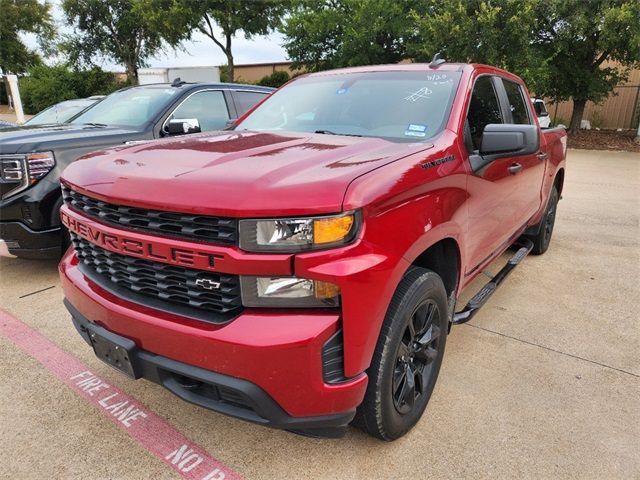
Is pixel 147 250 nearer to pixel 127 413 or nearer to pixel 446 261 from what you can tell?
pixel 127 413

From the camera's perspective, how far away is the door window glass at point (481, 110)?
281 cm

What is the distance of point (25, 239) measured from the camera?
3.84m

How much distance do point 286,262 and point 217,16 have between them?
26.3 meters

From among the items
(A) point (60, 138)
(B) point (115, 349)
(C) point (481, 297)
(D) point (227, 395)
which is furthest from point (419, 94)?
(A) point (60, 138)

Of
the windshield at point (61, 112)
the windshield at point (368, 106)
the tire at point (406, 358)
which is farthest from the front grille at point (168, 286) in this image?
the windshield at point (61, 112)

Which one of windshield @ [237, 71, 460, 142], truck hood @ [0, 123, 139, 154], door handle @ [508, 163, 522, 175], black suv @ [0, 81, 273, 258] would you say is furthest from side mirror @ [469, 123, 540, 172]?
truck hood @ [0, 123, 139, 154]

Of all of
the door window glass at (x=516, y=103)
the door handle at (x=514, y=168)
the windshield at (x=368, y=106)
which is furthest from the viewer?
the door window glass at (x=516, y=103)

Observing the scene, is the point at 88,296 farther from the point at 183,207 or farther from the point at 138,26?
the point at 138,26

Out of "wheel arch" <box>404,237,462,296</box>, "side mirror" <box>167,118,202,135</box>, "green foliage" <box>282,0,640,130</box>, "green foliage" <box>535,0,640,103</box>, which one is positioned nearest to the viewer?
"wheel arch" <box>404,237,462,296</box>

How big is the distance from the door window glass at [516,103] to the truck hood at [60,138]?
3469 millimetres

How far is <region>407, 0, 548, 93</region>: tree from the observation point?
1597 centimetres

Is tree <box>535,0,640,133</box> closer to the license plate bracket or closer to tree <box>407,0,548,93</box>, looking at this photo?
tree <box>407,0,548,93</box>

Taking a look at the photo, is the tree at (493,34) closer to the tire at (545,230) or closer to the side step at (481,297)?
the tire at (545,230)

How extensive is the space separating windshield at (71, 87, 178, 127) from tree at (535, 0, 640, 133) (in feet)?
50.1
